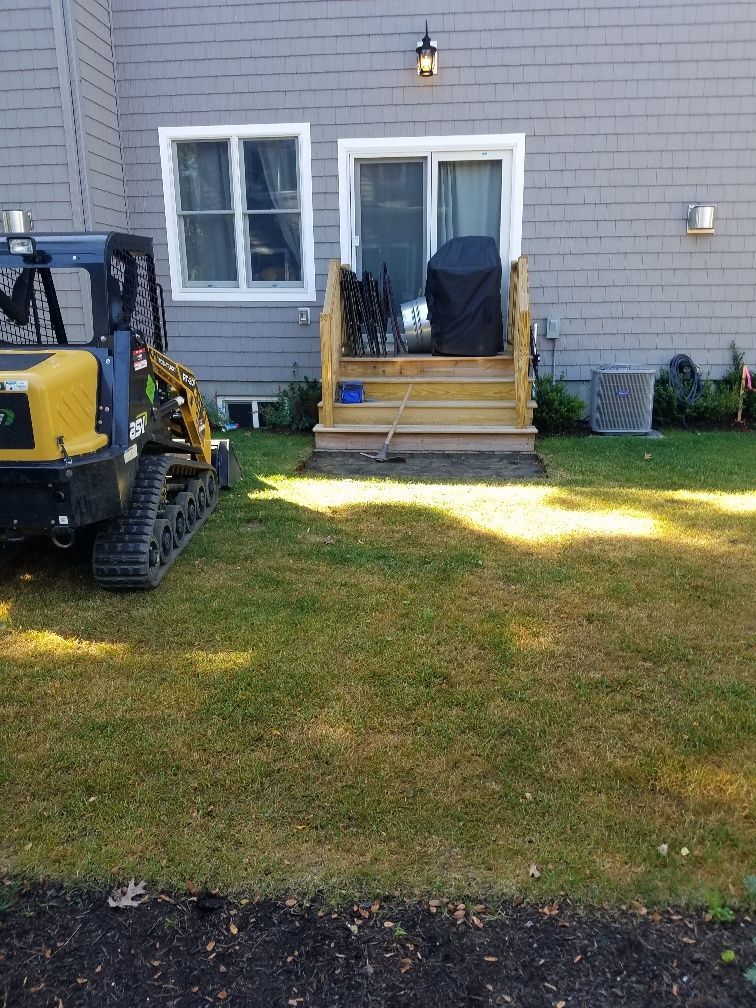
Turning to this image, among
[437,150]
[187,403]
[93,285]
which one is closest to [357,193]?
[437,150]

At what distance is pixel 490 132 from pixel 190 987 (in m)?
8.14

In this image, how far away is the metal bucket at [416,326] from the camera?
8.48m

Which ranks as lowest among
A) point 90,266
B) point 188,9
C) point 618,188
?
point 90,266

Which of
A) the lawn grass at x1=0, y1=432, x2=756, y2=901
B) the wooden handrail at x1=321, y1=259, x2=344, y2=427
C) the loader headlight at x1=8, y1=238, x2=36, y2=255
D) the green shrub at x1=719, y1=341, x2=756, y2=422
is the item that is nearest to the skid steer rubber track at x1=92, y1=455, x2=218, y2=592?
the lawn grass at x1=0, y1=432, x2=756, y2=901

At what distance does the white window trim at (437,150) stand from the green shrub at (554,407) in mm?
1458

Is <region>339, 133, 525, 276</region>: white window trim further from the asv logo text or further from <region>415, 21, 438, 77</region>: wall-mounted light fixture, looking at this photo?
the asv logo text

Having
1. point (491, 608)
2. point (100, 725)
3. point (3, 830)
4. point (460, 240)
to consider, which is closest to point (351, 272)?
point (460, 240)

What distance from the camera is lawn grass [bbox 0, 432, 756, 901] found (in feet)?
7.36

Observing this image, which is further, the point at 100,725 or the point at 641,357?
the point at 641,357

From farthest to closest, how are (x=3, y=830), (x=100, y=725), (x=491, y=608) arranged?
1. (x=491, y=608)
2. (x=100, y=725)
3. (x=3, y=830)

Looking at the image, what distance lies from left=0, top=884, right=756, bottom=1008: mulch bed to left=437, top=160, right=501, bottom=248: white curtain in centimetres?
757

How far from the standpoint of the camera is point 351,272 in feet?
27.0

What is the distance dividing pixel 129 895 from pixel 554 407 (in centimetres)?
695

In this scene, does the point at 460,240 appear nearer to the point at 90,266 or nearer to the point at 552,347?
the point at 552,347
